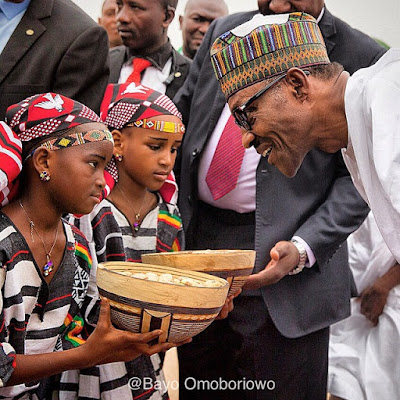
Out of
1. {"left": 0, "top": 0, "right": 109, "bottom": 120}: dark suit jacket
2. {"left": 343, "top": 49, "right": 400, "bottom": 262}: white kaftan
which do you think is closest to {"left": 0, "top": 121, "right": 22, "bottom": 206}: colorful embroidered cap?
{"left": 0, "top": 0, "right": 109, "bottom": 120}: dark suit jacket

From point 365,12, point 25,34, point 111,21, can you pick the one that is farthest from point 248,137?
point 365,12

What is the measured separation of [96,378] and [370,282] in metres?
1.90

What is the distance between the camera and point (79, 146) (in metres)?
2.30

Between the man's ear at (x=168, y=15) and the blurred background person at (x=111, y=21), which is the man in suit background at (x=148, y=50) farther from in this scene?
the blurred background person at (x=111, y=21)

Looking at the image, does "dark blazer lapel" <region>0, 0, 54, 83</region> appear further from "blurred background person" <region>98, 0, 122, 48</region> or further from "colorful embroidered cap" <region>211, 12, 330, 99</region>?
"blurred background person" <region>98, 0, 122, 48</region>

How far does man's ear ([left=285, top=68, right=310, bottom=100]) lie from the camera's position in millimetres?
2312

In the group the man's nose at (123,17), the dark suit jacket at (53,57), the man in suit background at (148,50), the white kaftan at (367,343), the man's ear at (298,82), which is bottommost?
the white kaftan at (367,343)

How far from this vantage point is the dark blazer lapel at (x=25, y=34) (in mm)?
2820

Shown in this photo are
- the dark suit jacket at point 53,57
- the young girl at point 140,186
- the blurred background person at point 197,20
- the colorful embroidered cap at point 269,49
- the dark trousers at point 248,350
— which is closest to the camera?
the colorful embroidered cap at point 269,49

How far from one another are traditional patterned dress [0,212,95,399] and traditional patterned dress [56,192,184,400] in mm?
121

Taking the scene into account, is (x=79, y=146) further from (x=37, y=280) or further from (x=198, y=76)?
(x=198, y=76)

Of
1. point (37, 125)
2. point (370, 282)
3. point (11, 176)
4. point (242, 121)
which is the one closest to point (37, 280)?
point (11, 176)

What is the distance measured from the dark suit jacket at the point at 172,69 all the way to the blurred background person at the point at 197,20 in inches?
51.6

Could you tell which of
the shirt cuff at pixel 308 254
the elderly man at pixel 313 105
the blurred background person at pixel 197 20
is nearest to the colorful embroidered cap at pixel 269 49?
the elderly man at pixel 313 105
